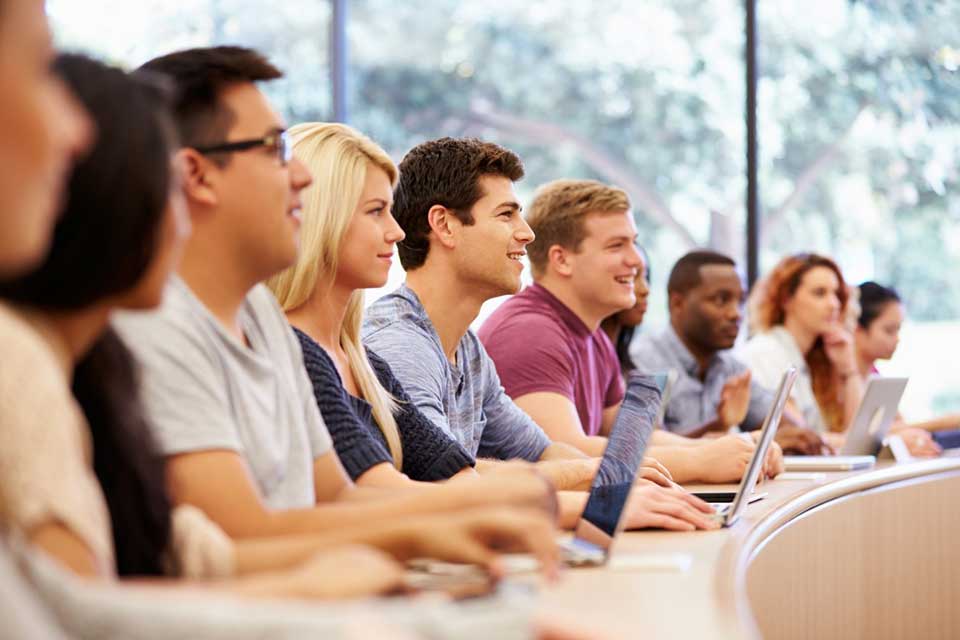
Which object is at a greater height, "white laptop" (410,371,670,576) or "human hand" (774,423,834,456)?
"white laptop" (410,371,670,576)

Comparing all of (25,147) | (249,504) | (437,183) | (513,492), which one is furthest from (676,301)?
(25,147)

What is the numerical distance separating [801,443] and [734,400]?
30cm

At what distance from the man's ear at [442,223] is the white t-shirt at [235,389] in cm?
123

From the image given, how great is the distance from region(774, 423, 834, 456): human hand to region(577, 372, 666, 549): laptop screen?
7.11 feet

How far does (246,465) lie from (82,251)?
0.52 m

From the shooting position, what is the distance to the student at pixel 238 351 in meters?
1.54

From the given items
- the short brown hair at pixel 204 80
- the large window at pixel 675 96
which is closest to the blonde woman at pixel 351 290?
the short brown hair at pixel 204 80

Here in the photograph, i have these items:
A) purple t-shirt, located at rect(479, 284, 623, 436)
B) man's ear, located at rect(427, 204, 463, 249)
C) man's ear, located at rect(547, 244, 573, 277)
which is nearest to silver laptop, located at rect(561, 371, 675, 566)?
man's ear, located at rect(427, 204, 463, 249)

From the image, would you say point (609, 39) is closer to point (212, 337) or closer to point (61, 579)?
point (212, 337)

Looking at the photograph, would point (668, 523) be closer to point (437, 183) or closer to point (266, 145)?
point (266, 145)

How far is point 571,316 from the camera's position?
12.8 feet

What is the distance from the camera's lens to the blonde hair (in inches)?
92.0

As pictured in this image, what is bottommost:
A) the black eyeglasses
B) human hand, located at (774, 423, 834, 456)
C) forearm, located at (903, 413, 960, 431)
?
forearm, located at (903, 413, 960, 431)

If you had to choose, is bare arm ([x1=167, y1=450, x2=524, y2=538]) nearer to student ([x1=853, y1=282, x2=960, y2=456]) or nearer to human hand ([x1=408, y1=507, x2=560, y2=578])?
human hand ([x1=408, y1=507, x2=560, y2=578])
